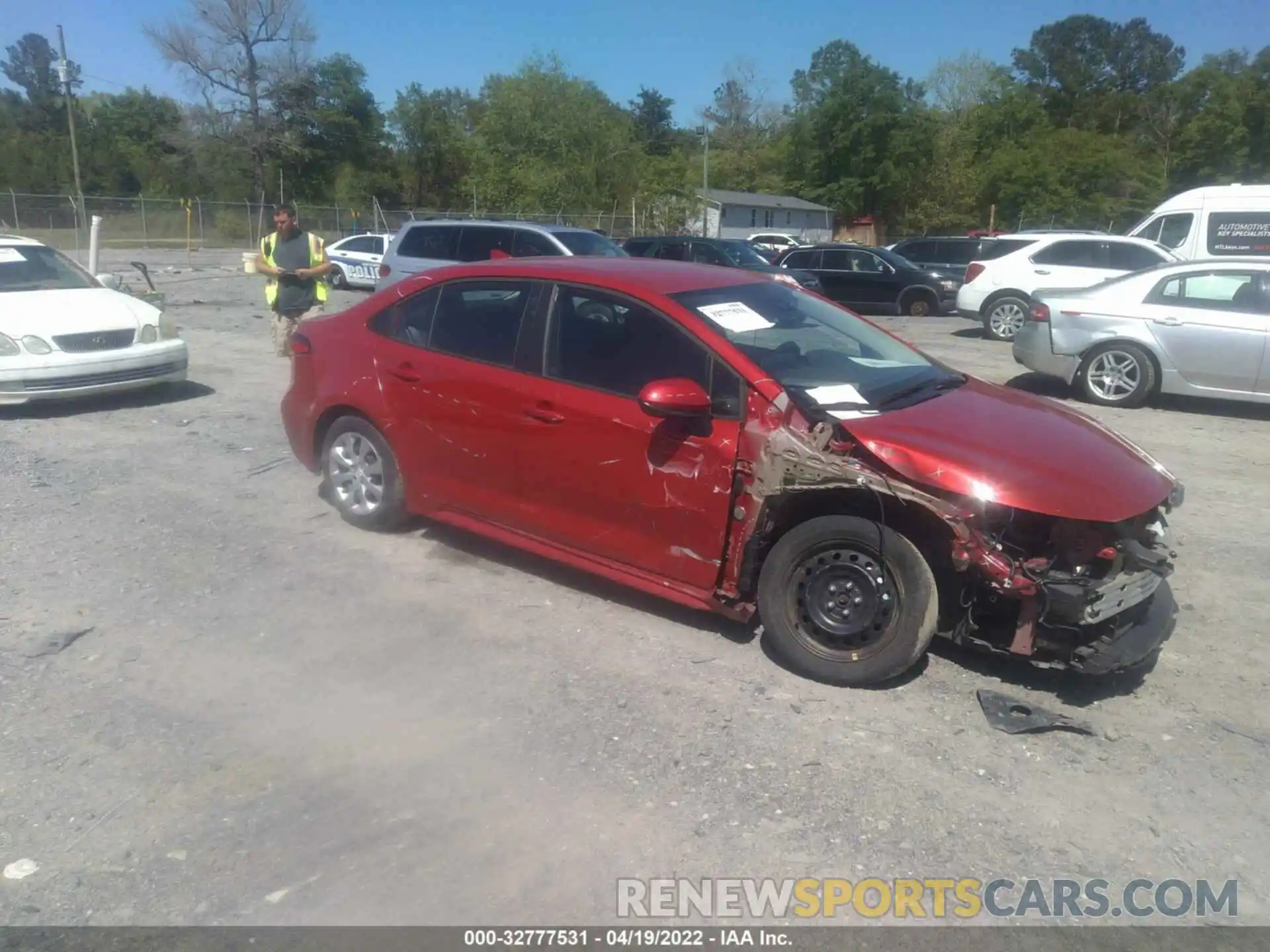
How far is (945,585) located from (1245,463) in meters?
5.58

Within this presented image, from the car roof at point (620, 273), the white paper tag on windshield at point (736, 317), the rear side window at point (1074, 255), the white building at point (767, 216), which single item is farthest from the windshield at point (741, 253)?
the white building at point (767, 216)

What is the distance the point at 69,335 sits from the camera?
892 cm

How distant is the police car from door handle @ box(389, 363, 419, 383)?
20.1m

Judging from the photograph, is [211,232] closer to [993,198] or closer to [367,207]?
[367,207]

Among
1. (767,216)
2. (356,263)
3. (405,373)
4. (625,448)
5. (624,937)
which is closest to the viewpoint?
(624,937)

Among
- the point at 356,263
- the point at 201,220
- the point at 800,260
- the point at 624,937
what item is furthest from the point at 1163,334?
the point at 201,220

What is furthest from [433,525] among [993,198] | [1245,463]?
[993,198]

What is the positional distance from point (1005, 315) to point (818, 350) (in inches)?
513

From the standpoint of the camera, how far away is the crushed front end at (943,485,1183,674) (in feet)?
12.9

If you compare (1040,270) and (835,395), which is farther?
(1040,270)

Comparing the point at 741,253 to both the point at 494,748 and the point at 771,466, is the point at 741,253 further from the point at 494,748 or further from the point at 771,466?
the point at 494,748

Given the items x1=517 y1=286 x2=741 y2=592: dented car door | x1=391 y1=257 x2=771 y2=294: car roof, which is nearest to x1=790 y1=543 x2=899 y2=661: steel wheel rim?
x1=517 y1=286 x2=741 y2=592: dented car door

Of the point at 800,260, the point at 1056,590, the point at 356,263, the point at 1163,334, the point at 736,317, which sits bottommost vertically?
the point at 1056,590

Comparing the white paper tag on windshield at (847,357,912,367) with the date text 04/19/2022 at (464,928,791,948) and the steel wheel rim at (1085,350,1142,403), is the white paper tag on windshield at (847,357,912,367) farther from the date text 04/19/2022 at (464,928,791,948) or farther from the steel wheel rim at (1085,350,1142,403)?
the steel wheel rim at (1085,350,1142,403)
